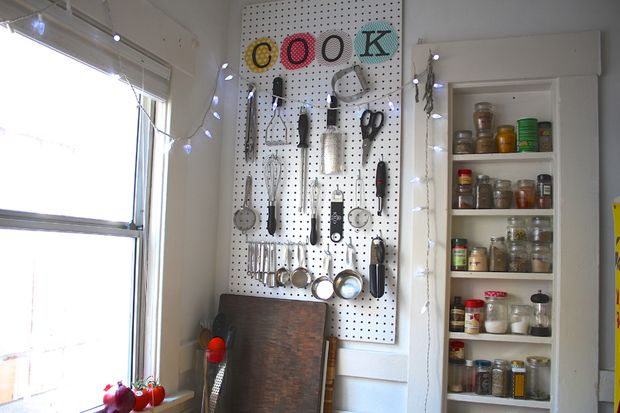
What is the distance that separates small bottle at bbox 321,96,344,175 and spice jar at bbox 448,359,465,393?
35.3 inches

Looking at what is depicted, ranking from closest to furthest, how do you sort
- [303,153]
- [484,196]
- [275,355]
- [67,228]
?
1. [67,228]
2. [484,196]
3. [275,355]
4. [303,153]

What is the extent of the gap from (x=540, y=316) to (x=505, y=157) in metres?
0.62

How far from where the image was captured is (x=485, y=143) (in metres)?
2.15

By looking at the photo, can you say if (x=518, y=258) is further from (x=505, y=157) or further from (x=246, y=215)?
(x=246, y=215)

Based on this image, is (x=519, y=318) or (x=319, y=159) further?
(x=319, y=159)

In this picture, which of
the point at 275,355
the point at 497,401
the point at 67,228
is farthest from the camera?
the point at 275,355

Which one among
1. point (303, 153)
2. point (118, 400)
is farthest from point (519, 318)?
point (118, 400)

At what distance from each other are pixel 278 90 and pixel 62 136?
3.27 feet

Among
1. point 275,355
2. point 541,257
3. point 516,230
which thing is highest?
point 516,230

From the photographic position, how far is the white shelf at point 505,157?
2.08 meters

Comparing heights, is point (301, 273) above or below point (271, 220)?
below

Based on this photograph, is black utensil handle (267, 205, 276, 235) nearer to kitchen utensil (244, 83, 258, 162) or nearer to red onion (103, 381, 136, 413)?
kitchen utensil (244, 83, 258, 162)

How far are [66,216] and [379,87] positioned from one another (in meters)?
1.32

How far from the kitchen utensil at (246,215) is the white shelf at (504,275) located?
880 mm
